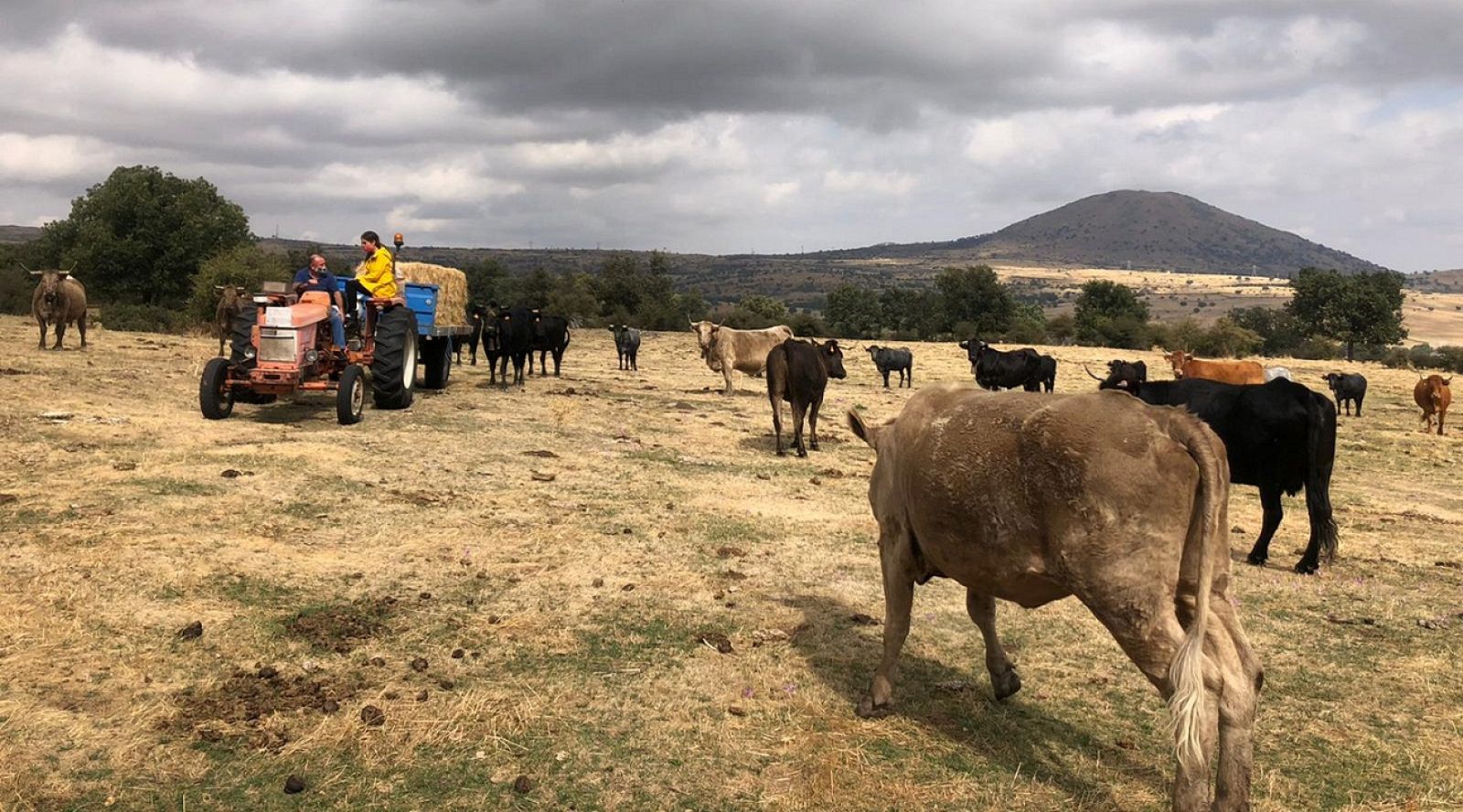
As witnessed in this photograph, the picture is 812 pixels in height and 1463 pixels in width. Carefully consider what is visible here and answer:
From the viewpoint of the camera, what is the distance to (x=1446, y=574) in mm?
8367

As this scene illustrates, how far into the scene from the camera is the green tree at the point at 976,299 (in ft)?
221

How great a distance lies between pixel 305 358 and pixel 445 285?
10060 millimetres

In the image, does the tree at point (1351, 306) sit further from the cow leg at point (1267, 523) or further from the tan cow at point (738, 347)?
the cow leg at point (1267, 523)

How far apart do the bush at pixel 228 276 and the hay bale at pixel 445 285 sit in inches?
547

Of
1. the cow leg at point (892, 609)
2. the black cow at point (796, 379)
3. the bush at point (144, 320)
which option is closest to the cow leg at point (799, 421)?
the black cow at point (796, 379)

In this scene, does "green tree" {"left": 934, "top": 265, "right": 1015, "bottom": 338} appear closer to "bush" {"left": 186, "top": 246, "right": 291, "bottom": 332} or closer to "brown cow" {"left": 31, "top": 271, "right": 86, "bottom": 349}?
"bush" {"left": 186, "top": 246, "right": 291, "bottom": 332}

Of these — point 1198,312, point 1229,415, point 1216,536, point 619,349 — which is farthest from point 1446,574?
point 1198,312

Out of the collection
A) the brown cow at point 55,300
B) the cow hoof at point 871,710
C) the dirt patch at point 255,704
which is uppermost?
the brown cow at point 55,300

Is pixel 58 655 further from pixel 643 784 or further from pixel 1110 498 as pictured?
pixel 1110 498

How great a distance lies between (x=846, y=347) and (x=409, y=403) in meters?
28.6

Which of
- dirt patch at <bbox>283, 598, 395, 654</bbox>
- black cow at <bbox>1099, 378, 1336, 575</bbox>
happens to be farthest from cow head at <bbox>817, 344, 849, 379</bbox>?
dirt patch at <bbox>283, 598, 395, 654</bbox>

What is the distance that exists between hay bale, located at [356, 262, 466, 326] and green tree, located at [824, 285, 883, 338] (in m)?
51.2

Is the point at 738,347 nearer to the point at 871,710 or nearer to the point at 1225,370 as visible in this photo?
the point at 1225,370

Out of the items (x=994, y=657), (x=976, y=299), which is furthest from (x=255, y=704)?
(x=976, y=299)
